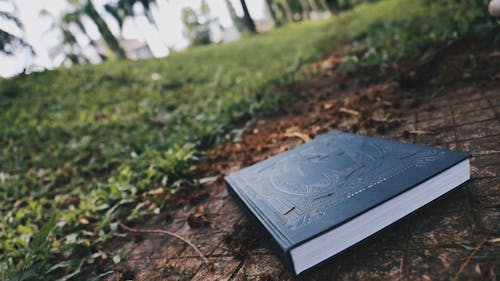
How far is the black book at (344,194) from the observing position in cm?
89

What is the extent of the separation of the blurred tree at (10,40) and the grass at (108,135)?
3.96 ft

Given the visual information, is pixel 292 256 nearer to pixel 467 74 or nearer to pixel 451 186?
pixel 451 186

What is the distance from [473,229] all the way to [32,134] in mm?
4975

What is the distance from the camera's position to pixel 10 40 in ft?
10.9

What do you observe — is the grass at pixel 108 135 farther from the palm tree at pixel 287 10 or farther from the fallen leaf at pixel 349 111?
the palm tree at pixel 287 10

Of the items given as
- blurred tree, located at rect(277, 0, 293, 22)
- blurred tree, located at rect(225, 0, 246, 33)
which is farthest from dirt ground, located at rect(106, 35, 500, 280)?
blurred tree, located at rect(225, 0, 246, 33)

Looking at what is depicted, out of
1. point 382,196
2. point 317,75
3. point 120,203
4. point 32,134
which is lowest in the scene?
point 317,75

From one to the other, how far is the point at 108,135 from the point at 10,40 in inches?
59.1

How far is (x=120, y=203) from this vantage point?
83.9 inches

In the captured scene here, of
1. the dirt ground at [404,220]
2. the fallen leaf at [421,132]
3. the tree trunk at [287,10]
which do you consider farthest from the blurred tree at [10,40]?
the tree trunk at [287,10]

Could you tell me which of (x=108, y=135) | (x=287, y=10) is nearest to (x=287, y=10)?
(x=287, y=10)

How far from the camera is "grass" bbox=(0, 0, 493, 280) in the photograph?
196 cm

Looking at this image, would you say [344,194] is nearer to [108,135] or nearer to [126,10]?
[108,135]

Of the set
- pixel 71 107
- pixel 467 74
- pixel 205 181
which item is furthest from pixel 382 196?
pixel 71 107
